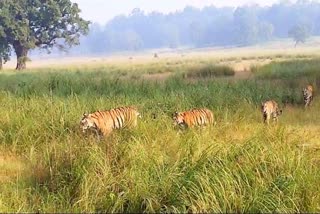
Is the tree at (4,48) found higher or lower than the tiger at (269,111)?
higher

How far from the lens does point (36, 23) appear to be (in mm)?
42812

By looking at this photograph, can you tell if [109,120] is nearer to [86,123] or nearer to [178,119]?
→ [86,123]

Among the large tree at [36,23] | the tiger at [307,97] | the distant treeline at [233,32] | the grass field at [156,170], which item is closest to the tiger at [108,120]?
the grass field at [156,170]

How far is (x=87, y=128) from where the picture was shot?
24.0 feet

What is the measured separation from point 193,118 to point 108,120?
138cm

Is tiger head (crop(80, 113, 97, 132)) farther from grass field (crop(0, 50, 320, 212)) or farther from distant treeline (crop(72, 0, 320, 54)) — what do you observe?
distant treeline (crop(72, 0, 320, 54))

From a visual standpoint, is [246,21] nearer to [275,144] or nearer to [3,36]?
[3,36]

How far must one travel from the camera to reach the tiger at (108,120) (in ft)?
24.3

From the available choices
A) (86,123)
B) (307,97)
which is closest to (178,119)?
(86,123)

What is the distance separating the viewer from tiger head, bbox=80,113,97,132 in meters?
7.28

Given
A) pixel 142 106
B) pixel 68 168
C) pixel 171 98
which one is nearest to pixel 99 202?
pixel 68 168

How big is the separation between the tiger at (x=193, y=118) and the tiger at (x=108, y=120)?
0.67 m

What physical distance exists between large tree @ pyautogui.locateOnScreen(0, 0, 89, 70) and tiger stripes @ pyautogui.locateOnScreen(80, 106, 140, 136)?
110 ft

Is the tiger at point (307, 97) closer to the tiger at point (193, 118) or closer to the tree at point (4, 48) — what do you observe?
the tiger at point (193, 118)
